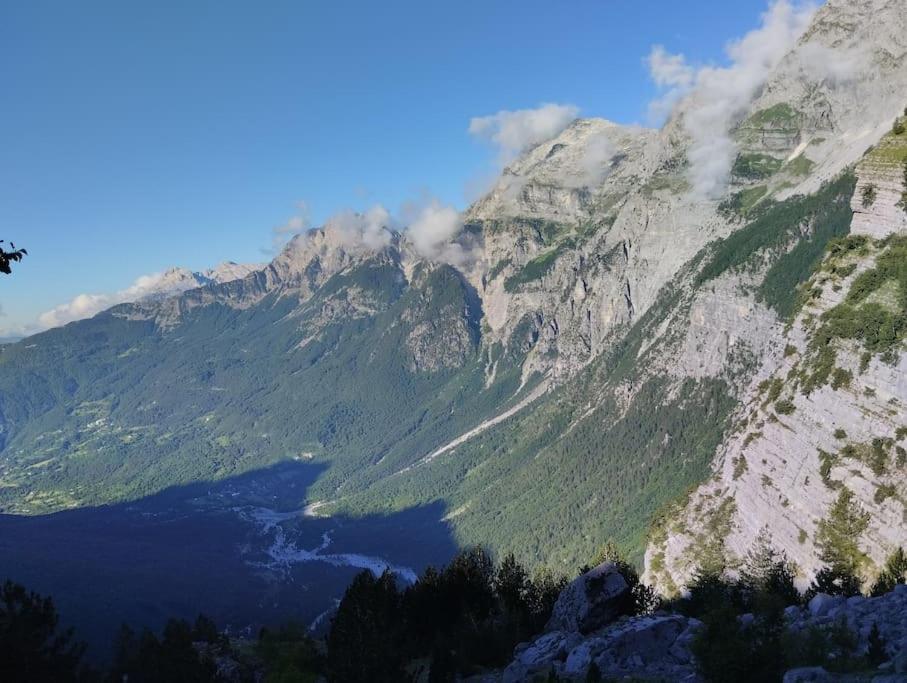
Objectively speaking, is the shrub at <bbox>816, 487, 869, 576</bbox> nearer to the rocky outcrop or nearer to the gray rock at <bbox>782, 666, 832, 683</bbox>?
the rocky outcrop

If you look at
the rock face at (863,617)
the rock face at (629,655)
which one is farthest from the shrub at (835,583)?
the rock face at (629,655)

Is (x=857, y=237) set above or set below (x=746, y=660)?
above

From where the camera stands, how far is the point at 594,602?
55781 millimetres

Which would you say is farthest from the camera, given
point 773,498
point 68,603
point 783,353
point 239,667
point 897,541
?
point 68,603

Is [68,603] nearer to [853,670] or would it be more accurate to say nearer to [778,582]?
[778,582]

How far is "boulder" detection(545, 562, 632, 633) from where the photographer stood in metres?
55.3

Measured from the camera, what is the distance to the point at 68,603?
649ft

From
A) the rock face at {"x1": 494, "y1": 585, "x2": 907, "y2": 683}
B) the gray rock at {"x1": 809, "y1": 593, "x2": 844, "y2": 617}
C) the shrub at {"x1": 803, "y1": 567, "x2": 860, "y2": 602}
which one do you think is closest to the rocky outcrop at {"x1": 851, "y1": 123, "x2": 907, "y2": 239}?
the shrub at {"x1": 803, "y1": 567, "x2": 860, "y2": 602}

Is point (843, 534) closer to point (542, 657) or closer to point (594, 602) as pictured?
point (594, 602)

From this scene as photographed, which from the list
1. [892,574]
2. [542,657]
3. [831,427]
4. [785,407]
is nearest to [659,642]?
[542,657]

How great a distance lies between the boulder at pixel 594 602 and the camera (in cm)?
5534

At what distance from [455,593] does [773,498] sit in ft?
148

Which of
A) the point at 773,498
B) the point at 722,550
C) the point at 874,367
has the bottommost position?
the point at 722,550

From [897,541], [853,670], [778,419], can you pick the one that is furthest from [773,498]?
[853,670]
